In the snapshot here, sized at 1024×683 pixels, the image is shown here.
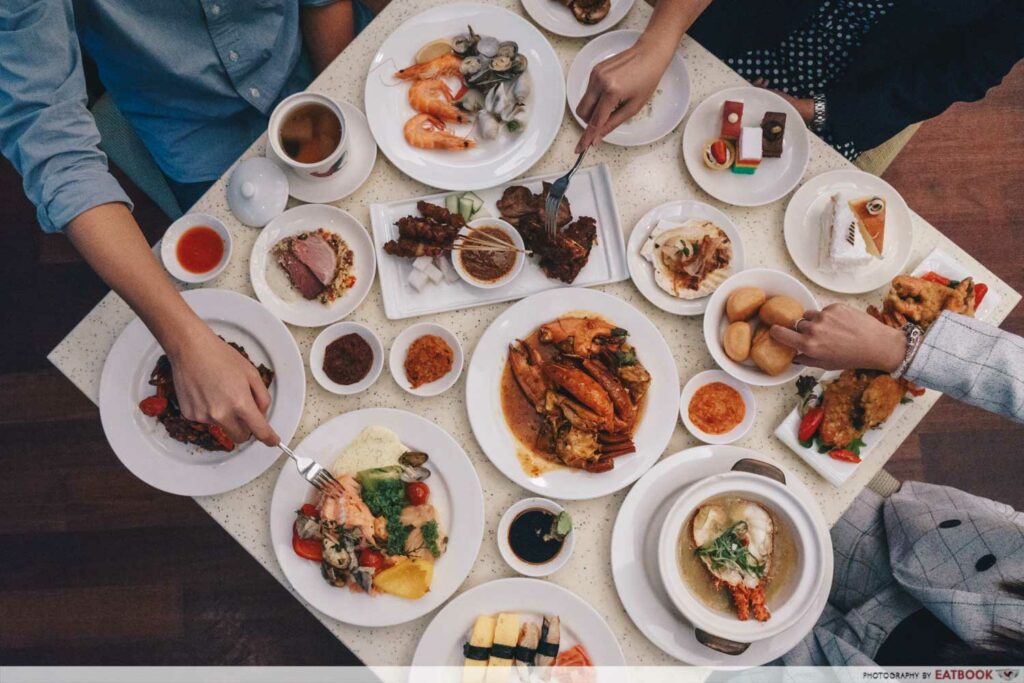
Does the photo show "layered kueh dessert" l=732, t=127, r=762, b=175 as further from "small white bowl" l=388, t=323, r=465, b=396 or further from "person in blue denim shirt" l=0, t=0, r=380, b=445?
"person in blue denim shirt" l=0, t=0, r=380, b=445

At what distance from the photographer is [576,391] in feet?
7.23

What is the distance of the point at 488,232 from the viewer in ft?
7.39

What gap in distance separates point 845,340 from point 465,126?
1.40 m

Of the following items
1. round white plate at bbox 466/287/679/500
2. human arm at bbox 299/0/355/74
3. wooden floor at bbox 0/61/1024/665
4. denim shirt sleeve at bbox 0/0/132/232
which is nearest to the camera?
denim shirt sleeve at bbox 0/0/132/232

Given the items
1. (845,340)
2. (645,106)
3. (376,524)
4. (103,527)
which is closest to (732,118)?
(645,106)

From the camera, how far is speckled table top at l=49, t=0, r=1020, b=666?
216 cm

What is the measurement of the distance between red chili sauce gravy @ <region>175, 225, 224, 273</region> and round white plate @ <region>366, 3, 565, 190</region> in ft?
2.04

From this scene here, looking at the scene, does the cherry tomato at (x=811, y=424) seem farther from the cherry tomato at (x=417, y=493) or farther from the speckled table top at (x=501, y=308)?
the cherry tomato at (x=417, y=493)

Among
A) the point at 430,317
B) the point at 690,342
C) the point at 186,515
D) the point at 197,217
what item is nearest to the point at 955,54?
the point at 690,342

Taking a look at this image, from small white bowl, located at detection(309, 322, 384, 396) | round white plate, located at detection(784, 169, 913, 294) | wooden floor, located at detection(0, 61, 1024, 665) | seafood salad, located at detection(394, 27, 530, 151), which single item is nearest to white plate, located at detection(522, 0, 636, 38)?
seafood salad, located at detection(394, 27, 530, 151)

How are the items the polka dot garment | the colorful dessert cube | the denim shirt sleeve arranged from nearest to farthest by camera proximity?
the denim shirt sleeve, the colorful dessert cube, the polka dot garment

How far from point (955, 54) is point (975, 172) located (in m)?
1.77

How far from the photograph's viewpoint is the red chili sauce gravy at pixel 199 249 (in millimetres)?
2170

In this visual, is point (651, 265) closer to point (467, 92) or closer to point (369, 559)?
point (467, 92)
